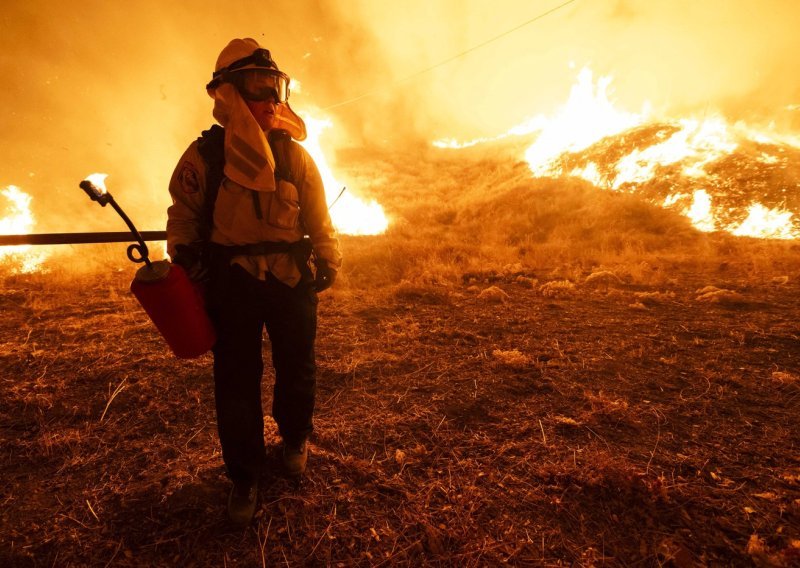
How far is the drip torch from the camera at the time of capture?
1801mm

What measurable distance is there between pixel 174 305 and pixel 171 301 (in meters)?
0.03

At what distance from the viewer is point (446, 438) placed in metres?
2.80

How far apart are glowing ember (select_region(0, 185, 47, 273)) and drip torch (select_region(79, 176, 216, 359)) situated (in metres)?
9.72

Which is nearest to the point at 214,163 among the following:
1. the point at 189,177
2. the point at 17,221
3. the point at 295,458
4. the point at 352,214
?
the point at 189,177

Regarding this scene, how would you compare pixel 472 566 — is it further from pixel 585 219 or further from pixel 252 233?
pixel 585 219

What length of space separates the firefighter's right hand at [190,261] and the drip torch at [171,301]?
83 mm

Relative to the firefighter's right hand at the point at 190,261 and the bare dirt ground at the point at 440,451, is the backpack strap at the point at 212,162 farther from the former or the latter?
the bare dirt ground at the point at 440,451

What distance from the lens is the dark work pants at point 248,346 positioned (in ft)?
6.76

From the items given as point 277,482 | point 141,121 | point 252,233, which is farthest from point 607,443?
point 141,121

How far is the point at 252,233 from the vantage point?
6.70 ft

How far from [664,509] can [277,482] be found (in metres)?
2.43

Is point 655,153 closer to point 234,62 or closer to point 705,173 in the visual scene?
point 705,173

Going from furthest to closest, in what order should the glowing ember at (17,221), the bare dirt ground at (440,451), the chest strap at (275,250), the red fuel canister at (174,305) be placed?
the glowing ember at (17,221), the chest strap at (275,250), the bare dirt ground at (440,451), the red fuel canister at (174,305)

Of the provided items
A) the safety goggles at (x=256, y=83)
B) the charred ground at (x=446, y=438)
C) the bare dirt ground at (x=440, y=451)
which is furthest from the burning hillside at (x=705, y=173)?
the safety goggles at (x=256, y=83)
